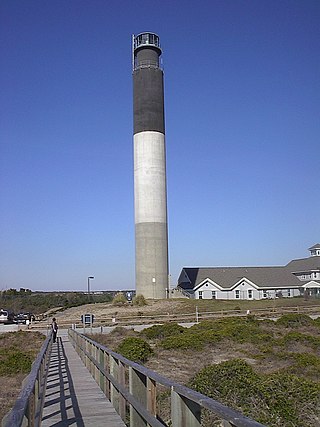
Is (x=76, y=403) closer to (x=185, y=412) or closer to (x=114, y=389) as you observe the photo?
(x=114, y=389)

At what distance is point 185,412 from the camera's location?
452 cm

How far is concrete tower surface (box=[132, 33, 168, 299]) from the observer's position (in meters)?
60.9

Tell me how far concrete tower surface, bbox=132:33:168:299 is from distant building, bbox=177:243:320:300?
35.4ft

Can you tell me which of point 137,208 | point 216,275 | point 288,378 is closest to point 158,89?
point 137,208

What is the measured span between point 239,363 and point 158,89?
171 ft

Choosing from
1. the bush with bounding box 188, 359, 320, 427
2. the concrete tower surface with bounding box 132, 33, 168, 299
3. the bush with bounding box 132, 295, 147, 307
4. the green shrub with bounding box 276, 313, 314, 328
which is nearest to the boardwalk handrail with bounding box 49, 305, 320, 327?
the green shrub with bounding box 276, 313, 314, 328

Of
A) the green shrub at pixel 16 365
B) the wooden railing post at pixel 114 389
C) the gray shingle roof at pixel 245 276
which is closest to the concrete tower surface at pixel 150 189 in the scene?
the gray shingle roof at pixel 245 276

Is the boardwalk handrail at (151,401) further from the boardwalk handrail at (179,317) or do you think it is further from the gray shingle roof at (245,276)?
the gray shingle roof at (245,276)

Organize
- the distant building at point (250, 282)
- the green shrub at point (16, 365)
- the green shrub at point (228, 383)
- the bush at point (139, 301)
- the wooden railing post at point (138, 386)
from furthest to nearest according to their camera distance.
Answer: the distant building at point (250, 282), the bush at point (139, 301), the green shrub at point (16, 365), the green shrub at point (228, 383), the wooden railing post at point (138, 386)

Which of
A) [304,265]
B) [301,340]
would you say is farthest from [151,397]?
[304,265]

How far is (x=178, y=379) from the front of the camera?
18609 mm

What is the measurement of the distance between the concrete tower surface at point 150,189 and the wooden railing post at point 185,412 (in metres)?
55.9

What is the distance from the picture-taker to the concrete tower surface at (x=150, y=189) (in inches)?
2397

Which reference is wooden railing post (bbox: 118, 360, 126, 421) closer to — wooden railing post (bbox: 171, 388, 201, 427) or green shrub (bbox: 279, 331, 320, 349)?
wooden railing post (bbox: 171, 388, 201, 427)
